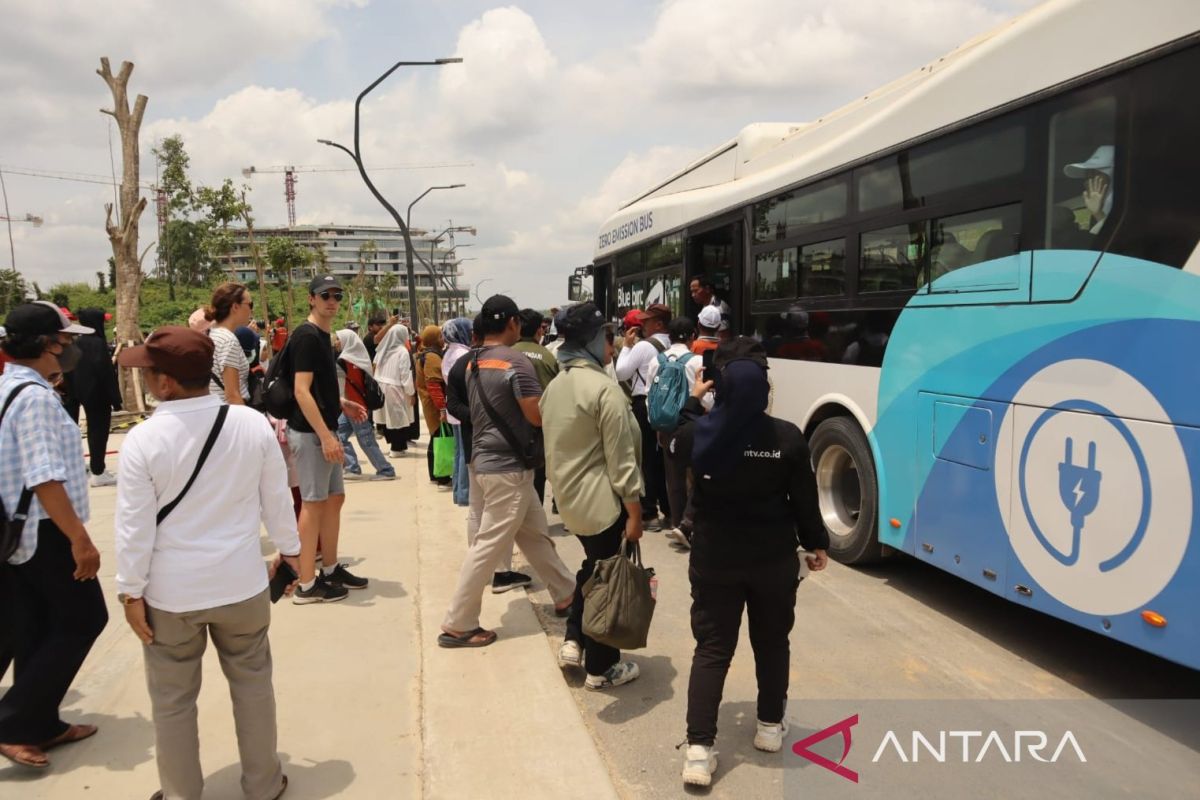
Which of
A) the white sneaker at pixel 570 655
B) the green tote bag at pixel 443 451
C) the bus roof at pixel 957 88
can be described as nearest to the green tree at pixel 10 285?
the green tote bag at pixel 443 451

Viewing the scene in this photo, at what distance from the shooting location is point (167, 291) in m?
83.9

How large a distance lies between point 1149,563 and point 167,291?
93392 millimetres

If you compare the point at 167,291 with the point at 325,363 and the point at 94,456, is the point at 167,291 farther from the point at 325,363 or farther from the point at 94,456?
the point at 325,363

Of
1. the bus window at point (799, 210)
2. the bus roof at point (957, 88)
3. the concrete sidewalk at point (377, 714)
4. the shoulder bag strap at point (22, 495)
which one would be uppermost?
the bus roof at point (957, 88)

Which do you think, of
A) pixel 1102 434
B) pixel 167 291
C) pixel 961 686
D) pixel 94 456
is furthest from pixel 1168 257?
pixel 167 291

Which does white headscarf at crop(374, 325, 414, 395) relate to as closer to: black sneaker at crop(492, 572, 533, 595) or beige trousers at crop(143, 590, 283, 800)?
black sneaker at crop(492, 572, 533, 595)

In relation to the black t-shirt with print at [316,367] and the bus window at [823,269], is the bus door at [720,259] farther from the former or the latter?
the black t-shirt with print at [316,367]

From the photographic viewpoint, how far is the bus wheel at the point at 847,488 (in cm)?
567

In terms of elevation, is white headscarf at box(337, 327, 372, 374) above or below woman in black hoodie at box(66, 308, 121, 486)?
above

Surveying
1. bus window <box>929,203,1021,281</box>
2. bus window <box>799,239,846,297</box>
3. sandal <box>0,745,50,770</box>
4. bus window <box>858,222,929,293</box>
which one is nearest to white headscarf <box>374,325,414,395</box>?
bus window <box>799,239,846,297</box>

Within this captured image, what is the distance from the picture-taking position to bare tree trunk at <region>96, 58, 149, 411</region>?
42.2 feet

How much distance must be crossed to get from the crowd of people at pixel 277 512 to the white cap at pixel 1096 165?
2.09m

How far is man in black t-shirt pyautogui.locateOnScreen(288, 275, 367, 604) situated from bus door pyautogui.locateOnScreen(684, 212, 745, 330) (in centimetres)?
371

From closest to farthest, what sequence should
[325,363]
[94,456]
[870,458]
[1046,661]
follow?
[1046,661] → [325,363] → [870,458] → [94,456]
